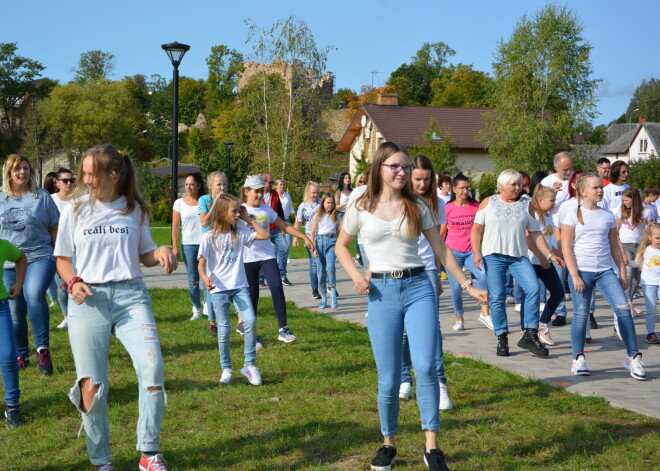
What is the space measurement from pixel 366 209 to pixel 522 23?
56651mm

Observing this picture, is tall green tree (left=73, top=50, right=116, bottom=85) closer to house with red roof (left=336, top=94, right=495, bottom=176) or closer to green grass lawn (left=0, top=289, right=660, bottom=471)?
house with red roof (left=336, top=94, right=495, bottom=176)

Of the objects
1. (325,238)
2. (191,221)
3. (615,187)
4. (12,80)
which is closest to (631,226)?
(615,187)

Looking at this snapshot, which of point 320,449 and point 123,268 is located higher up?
point 123,268

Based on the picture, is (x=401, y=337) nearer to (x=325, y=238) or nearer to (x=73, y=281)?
(x=73, y=281)

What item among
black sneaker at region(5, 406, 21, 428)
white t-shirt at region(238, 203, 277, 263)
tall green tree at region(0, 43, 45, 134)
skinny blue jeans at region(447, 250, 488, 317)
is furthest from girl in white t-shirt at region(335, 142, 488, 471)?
tall green tree at region(0, 43, 45, 134)

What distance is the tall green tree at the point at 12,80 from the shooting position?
313 feet

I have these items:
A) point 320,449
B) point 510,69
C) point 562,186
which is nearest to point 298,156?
point 510,69

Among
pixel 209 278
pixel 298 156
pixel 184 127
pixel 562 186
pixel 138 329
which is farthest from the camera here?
pixel 184 127

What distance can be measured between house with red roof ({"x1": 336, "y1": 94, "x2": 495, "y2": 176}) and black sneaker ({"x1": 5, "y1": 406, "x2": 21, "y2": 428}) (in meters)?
56.2

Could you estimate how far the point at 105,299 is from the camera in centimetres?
471

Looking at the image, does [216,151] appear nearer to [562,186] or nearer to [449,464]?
[562,186]

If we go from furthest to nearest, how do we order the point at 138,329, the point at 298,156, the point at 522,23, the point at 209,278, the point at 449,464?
the point at 522,23
the point at 298,156
the point at 209,278
the point at 449,464
the point at 138,329

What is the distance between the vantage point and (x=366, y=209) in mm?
5039

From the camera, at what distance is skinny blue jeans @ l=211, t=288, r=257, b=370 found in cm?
753
